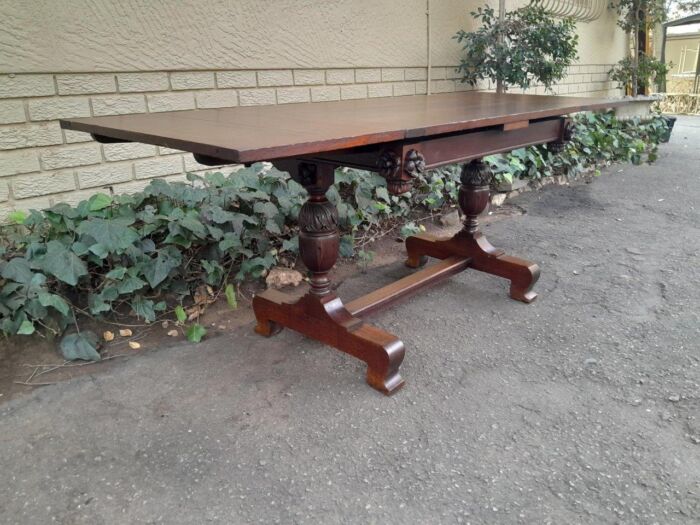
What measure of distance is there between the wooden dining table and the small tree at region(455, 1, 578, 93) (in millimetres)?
2300

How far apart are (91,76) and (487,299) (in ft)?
7.27

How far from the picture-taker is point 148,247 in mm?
2332

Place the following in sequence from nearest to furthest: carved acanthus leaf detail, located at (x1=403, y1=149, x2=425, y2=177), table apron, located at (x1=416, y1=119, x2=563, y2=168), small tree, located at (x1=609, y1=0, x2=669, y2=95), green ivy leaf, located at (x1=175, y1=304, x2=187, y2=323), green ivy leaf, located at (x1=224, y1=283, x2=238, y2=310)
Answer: carved acanthus leaf detail, located at (x1=403, y1=149, x2=425, y2=177), table apron, located at (x1=416, y1=119, x2=563, y2=168), green ivy leaf, located at (x1=175, y1=304, x2=187, y2=323), green ivy leaf, located at (x1=224, y1=283, x2=238, y2=310), small tree, located at (x1=609, y1=0, x2=669, y2=95)

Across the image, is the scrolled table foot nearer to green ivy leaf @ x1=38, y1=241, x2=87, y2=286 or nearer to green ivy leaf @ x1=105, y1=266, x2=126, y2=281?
green ivy leaf @ x1=105, y1=266, x2=126, y2=281

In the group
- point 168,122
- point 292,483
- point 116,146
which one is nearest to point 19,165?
point 116,146

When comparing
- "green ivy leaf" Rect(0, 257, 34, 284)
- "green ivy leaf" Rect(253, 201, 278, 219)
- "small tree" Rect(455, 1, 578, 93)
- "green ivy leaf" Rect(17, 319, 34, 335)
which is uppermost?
"small tree" Rect(455, 1, 578, 93)

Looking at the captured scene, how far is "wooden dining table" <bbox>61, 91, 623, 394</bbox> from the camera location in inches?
51.9

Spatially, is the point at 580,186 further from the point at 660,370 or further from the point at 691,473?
Answer: the point at 691,473

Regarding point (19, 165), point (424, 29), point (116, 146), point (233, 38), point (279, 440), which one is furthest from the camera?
point (424, 29)

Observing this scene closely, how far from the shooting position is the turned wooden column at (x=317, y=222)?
180 cm

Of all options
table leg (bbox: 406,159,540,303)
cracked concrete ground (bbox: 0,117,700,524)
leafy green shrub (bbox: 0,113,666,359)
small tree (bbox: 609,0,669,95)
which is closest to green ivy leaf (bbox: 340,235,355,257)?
leafy green shrub (bbox: 0,113,666,359)

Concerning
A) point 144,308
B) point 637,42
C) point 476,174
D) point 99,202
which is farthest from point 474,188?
point 637,42

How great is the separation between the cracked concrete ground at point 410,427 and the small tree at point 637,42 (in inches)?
222

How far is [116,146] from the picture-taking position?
9.23 ft
